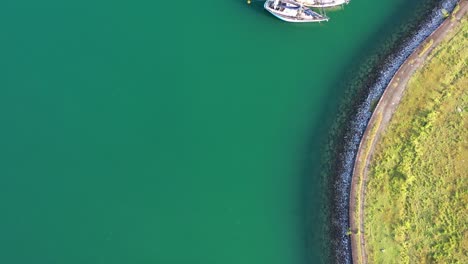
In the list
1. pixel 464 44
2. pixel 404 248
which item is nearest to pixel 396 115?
pixel 464 44

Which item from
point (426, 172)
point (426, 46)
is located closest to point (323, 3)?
point (426, 46)

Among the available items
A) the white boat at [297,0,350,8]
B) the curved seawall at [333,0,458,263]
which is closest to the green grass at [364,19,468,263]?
the curved seawall at [333,0,458,263]

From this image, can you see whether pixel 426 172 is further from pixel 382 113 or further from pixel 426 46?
pixel 426 46

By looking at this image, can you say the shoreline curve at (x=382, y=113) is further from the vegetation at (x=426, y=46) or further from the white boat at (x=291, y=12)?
the white boat at (x=291, y=12)

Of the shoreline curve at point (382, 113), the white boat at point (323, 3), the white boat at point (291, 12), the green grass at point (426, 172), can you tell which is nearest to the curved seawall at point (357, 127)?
the shoreline curve at point (382, 113)

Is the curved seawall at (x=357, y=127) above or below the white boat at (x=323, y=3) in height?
below

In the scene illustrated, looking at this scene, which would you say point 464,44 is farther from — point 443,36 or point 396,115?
point 396,115

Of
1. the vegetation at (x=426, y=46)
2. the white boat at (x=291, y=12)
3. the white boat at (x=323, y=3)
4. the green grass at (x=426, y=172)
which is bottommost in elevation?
the green grass at (x=426, y=172)
